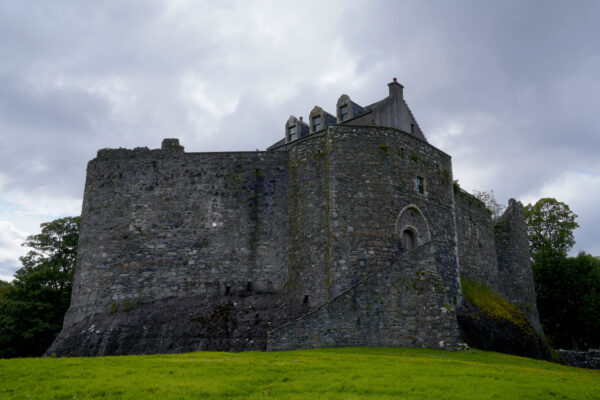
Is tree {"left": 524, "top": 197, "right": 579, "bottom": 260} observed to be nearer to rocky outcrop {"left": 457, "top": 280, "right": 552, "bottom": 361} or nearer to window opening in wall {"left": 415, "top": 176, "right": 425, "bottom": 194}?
rocky outcrop {"left": 457, "top": 280, "right": 552, "bottom": 361}

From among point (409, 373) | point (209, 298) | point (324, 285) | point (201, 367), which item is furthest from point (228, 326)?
point (409, 373)

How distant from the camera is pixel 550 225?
52344 mm

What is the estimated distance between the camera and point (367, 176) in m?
25.2

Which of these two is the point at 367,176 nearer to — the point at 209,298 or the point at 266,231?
the point at 266,231

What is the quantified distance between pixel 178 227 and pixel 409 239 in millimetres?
12070

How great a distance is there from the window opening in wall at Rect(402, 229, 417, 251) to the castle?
5 cm

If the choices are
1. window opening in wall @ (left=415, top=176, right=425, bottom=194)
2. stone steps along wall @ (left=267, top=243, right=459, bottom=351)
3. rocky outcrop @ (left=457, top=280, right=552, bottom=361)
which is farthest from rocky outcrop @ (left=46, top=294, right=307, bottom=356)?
window opening in wall @ (left=415, top=176, right=425, bottom=194)

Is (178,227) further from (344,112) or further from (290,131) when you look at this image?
(290,131)

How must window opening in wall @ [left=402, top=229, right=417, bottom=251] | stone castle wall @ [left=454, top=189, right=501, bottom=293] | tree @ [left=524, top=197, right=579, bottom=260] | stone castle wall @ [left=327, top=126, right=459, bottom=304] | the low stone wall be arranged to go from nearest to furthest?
stone castle wall @ [left=327, top=126, right=459, bottom=304]
window opening in wall @ [left=402, top=229, right=417, bottom=251]
stone castle wall @ [left=454, top=189, right=501, bottom=293]
the low stone wall
tree @ [left=524, top=197, right=579, bottom=260]

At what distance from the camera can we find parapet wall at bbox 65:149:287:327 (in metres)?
26.3

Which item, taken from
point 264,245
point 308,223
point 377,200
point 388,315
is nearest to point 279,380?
point 388,315

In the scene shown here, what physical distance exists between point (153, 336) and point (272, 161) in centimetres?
1100

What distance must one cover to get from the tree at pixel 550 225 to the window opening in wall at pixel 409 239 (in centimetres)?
3034

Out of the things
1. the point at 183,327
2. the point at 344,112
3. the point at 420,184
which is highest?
the point at 344,112
